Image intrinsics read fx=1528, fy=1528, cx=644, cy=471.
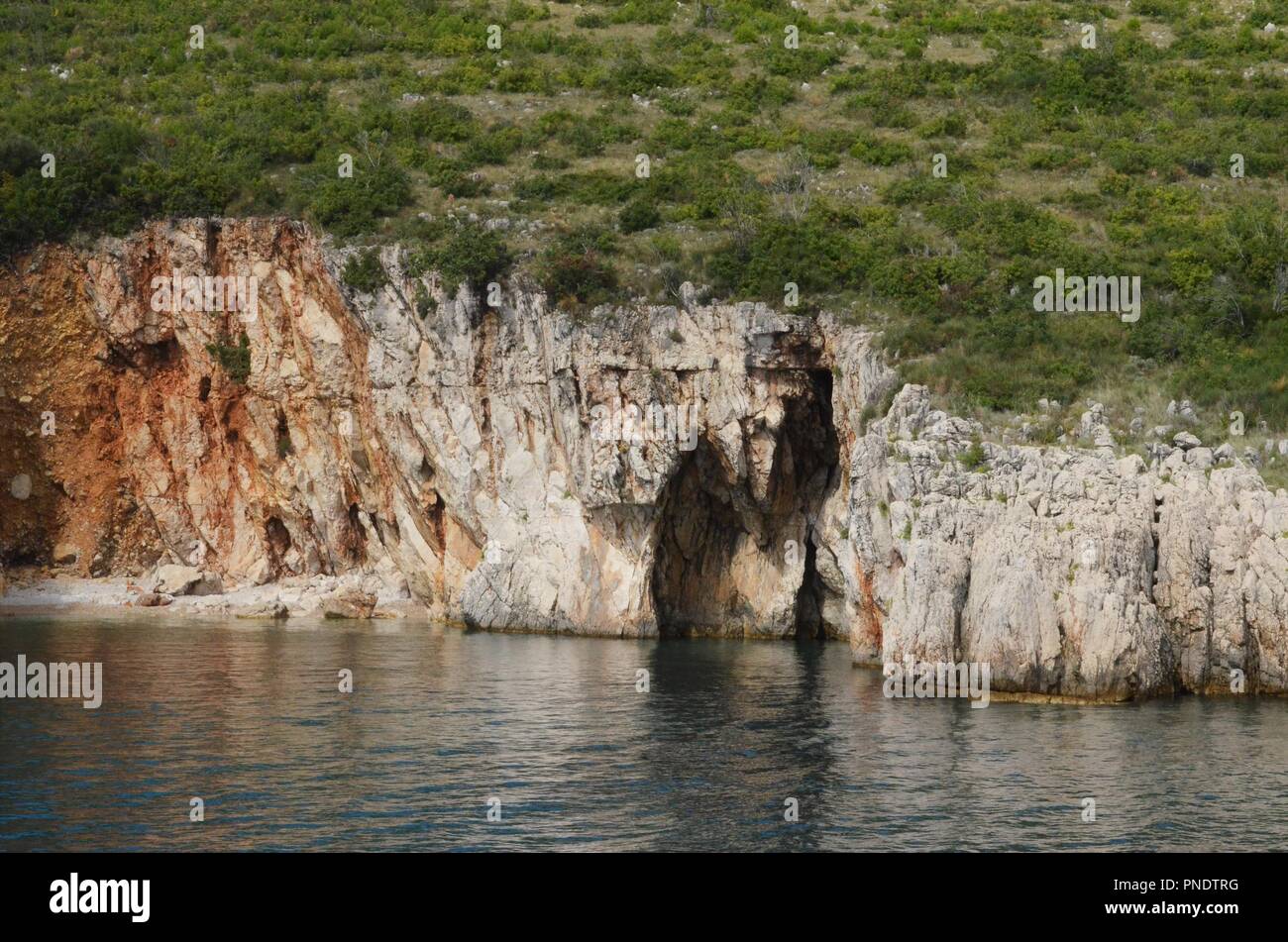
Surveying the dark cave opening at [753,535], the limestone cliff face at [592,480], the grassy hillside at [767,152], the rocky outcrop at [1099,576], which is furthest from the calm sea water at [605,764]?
the grassy hillside at [767,152]

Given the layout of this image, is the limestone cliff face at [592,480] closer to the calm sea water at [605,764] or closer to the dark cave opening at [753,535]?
the dark cave opening at [753,535]

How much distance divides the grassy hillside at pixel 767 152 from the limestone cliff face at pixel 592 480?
229 centimetres

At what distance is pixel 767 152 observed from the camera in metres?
73.6

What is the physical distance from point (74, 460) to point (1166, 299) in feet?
162

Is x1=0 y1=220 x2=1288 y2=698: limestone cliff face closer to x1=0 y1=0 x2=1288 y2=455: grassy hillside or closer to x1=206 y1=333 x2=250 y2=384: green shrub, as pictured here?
x1=206 y1=333 x2=250 y2=384: green shrub

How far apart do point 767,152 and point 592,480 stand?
895 inches

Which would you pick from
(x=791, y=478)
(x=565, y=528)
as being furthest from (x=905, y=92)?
(x=565, y=528)

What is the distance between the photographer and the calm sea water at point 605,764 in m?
27.4

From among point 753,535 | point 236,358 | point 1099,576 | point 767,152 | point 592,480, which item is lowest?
point 1099,576

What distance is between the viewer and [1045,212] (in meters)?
62.0

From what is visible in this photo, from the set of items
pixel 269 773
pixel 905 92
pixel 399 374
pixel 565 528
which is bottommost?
pixel 269 773

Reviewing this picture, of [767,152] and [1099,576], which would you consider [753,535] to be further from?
[1099,576]

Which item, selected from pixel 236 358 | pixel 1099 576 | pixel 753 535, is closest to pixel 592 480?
pixel 753 535
